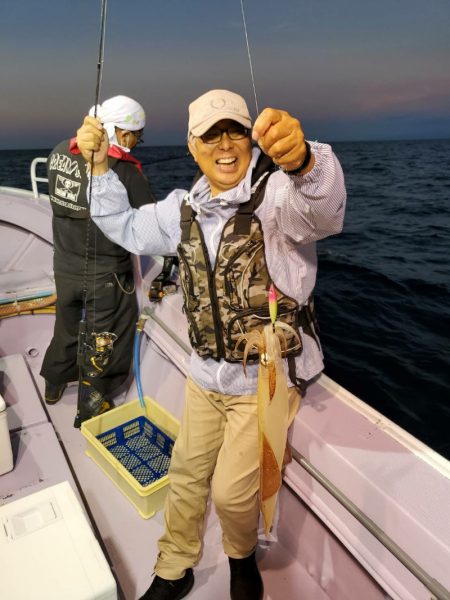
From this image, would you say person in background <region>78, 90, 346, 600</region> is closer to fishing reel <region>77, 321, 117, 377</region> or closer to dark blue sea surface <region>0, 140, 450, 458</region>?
dark blue sea surface <region>0, 140, 450, 458</region>

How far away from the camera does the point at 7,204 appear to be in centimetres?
525

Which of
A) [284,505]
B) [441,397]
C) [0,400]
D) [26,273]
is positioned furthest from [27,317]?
[441,397]

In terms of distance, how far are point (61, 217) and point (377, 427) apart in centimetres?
242

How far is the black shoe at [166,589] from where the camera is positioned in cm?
215

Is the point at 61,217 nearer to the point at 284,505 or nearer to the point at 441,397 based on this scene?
the point at 284,505

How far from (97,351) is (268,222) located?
191 cm

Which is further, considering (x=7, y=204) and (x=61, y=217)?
(x=7, y=204)

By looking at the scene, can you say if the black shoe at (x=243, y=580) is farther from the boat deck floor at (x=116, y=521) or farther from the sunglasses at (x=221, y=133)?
the sunglasses at (x=221, y=133)

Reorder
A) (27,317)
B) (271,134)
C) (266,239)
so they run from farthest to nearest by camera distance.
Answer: (27,317), (266,239), (271,134)

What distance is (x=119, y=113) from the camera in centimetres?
296

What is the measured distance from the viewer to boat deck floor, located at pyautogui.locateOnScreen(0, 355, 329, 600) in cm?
230

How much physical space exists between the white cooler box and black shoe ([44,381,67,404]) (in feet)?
6.63

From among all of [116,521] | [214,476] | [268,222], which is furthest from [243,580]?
[268,222]

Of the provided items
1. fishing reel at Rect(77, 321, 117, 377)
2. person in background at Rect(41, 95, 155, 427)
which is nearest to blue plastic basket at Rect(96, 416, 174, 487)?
person in background at Rect(41, 95, 155, 427)
